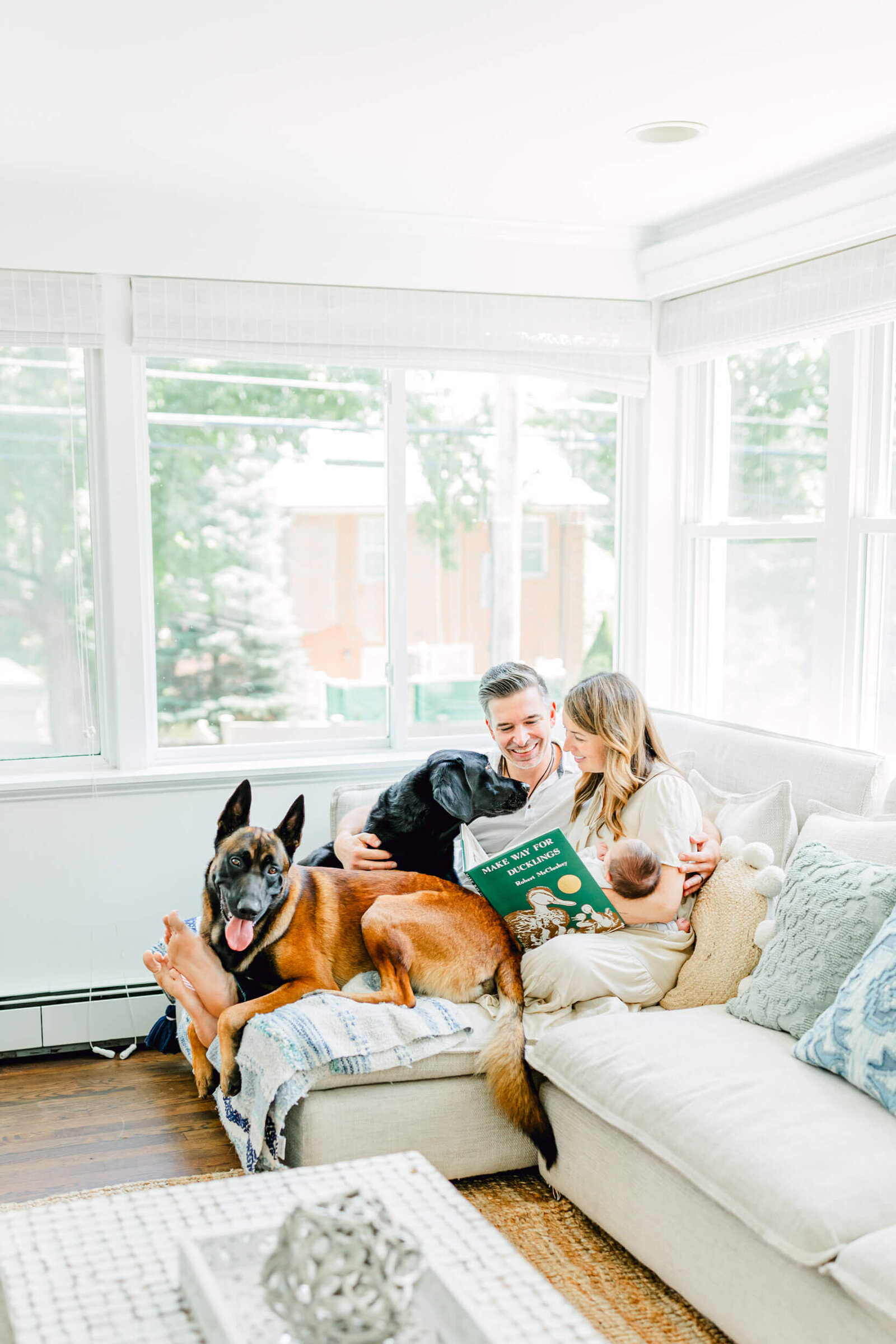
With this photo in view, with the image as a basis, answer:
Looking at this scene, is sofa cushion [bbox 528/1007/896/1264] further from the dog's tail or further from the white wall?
the white wall

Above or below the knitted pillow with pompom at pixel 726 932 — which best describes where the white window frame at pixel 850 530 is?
above

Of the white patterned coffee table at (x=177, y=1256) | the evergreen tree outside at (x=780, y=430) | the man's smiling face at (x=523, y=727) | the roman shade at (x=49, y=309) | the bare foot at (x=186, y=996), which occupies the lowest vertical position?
the bare foot at (x=186, y=996)

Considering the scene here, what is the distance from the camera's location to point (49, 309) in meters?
3.33

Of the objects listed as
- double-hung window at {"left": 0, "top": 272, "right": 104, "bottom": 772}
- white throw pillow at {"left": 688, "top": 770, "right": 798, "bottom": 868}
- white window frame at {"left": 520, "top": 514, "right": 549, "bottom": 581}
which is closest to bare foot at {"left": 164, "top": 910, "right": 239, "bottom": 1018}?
double-hung window at {"left": 0, "top": 272, "right": 104, "bottom": 772}

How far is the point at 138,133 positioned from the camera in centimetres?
279

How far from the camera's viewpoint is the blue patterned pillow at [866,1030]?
200 centimetres

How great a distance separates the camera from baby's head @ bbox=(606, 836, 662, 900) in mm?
2594

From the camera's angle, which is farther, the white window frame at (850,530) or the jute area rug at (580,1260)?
the white window frame at (850,530)

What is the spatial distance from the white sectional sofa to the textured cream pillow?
2.5 inches

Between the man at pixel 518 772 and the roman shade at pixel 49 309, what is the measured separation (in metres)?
1.58

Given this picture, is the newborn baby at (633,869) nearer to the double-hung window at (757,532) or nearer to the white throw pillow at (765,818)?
the white throw pillow at (765,818)

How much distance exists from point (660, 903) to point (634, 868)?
0.10 m

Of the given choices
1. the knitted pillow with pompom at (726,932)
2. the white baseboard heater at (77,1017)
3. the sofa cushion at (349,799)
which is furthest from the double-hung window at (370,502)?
the knitted pillow with pompom at (726,932)

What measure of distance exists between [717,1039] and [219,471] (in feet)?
7.53
